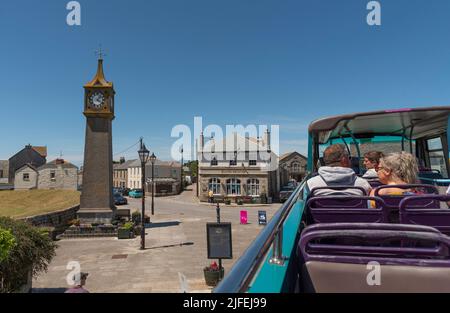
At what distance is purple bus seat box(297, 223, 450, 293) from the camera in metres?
1.92

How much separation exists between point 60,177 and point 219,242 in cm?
5668

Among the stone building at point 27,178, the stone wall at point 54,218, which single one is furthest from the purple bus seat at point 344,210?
the stone building at point 27,178

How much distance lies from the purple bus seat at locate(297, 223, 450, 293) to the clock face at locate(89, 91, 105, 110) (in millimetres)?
22127

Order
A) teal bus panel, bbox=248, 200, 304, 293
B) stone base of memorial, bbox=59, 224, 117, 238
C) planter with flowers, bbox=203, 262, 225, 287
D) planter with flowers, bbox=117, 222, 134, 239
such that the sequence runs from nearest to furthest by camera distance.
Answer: teal bus panel, bbox=248, 200, 304, 293 → planter with flowers, bbox=203, 262, 225, 287 → planter with flowers, bbox=117, 222, 134, 239 → stone base of memorial, bbox=59, 224, 117, 238

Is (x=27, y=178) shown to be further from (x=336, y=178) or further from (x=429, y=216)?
(x=429, y=216)

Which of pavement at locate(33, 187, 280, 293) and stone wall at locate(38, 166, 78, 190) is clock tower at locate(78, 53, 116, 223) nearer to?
pavement at locate(33, 187, 280, 293)

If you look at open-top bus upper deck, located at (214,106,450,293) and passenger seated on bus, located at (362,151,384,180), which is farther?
passenger seated on bus, located at (362,151,384,180)

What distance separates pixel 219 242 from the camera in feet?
36.1

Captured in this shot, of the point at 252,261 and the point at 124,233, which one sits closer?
the point at 252,261

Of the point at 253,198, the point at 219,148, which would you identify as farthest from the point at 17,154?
the point at 253,198

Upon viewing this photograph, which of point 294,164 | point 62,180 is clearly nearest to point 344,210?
point 62,180

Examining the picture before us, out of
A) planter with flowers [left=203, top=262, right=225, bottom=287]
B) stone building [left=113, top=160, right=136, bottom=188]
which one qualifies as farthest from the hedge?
stone building [left=113, top=160, right=136, bottom=188]

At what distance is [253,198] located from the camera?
42.2 metres

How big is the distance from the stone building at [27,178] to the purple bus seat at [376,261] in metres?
69.6
